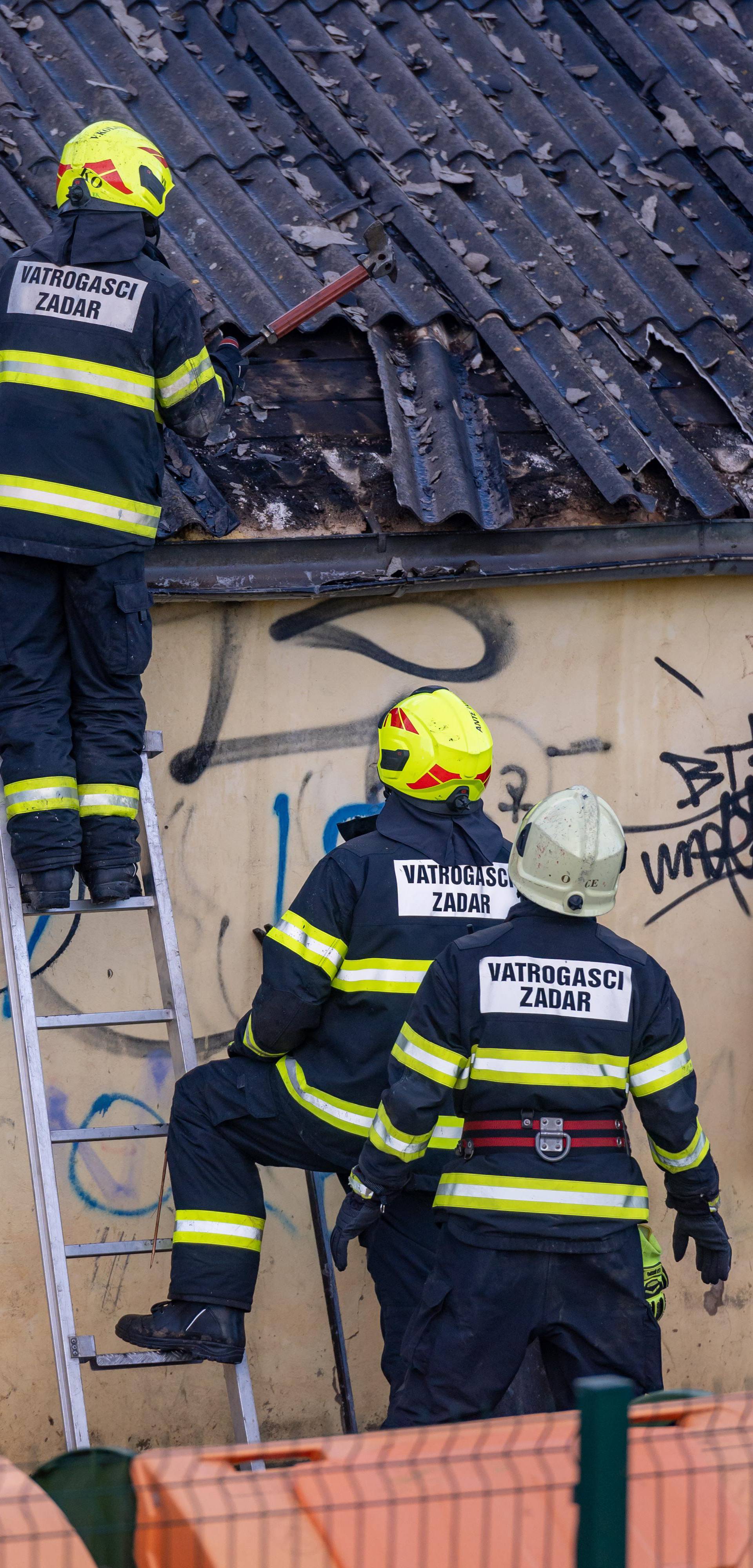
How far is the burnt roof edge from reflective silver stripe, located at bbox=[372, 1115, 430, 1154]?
169cm

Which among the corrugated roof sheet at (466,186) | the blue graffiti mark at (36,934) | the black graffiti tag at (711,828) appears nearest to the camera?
the blue graffiti mark at (36,934)

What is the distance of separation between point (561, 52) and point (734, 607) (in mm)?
2641

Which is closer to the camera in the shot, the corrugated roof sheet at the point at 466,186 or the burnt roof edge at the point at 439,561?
the burnt roof edge at the point at 439,561

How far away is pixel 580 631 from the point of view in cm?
497

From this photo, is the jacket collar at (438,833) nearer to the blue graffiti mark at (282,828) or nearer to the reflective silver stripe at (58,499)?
the blue graffiti mark at (282,828)

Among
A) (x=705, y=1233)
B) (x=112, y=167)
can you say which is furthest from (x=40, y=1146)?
(x=112, y=167)

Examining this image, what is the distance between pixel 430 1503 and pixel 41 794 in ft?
6.73

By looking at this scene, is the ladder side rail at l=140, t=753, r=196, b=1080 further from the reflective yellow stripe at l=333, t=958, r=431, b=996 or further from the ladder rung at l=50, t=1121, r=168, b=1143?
the reflective yellow stripe at l=333, t=958, r=431, b=996

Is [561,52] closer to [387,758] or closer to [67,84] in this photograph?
[67,84]

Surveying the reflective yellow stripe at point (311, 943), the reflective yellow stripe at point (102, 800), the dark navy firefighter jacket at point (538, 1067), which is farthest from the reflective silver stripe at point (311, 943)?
the reflective yellow stripe at point (102, 800)

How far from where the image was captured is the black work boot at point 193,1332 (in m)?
3.75

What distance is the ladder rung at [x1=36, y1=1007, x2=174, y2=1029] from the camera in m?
3.91

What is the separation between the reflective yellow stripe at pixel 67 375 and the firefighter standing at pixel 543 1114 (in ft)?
4.94

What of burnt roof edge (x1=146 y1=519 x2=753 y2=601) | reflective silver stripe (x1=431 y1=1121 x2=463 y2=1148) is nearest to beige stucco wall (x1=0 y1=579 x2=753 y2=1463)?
burnt roof edge (x1=146 y1=519 x2=753 y2=601)
